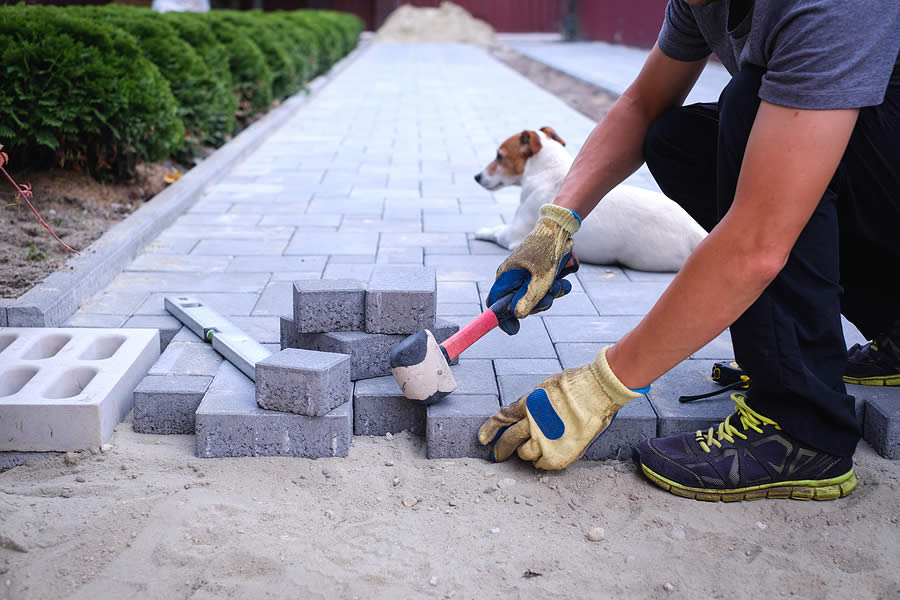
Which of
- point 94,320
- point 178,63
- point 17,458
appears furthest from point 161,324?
point 178,63

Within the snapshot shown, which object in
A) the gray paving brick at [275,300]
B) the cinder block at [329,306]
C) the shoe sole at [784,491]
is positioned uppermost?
the cinder block at [329,306]

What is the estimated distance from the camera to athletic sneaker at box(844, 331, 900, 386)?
2.47 meters

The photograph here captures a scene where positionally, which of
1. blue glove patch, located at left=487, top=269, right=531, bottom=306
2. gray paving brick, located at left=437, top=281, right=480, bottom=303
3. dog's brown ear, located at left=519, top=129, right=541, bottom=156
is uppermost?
dog's brown ear, located at left=519, top=129, right=541, bottom=156

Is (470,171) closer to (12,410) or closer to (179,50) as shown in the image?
(179,50)

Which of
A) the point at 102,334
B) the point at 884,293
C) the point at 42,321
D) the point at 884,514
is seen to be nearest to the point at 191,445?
the point at 102,334

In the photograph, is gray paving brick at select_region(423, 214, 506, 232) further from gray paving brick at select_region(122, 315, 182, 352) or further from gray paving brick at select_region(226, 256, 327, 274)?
gray paving brick at select_region(122, 315, 182, 352)

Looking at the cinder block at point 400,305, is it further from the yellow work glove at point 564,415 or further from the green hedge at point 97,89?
the green hedge at point 97,89

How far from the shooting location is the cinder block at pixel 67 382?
2221 mm

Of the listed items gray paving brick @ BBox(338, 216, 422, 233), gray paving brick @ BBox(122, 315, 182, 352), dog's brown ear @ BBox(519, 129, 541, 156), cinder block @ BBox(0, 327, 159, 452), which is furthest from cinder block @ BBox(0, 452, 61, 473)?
dog's brown ear @ BBox(519, 129, 541, 156)

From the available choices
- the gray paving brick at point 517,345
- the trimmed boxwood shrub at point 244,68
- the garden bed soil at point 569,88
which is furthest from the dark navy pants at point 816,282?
the trimmed boxwood shrub at point 244,68

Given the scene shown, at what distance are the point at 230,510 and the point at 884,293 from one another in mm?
1887

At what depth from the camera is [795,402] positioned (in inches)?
80.9

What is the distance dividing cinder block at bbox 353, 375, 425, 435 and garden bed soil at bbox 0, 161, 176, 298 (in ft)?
5.11

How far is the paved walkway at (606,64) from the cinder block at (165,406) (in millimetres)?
6442
